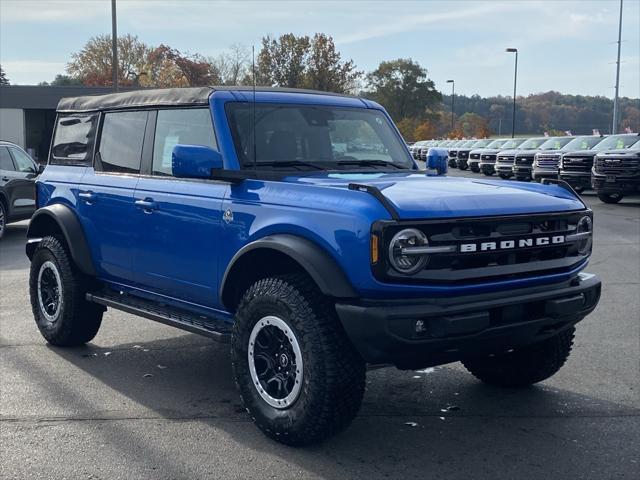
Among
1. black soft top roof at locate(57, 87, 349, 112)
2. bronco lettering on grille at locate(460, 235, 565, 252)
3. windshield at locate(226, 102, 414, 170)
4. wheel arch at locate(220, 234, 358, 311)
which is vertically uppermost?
black soft top roof at locate(57, 87, 349, 112)

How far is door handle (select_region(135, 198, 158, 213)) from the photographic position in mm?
5371

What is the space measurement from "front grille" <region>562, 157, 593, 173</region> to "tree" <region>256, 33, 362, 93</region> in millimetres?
12018

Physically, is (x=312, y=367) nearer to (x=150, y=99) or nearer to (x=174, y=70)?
(x=150, y=99)

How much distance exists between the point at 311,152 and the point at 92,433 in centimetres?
225

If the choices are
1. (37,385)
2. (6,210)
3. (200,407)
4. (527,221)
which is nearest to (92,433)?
(200,407)

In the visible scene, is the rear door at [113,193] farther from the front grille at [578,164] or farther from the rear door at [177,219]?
the front grille at [578,164]

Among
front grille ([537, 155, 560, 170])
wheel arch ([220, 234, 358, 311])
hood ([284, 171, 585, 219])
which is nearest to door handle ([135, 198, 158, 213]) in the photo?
wheel arch ([220, 234, 358, 311])

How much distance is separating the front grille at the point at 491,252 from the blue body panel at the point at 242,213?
47 mm

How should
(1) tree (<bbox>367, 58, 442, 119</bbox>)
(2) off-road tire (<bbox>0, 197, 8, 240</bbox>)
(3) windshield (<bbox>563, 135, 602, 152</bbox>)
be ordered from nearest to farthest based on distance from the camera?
(2) off-road tire (<bbox>0, 197, 8, 240</bbox>)
(3) windshield (<bbox>563, 135, 602, 152</bbox>)
(1) tree (<bbox>367, 58, 442, 119</bbox>)

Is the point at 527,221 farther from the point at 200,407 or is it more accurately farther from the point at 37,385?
the point at 37,385

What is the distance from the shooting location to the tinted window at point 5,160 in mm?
14555

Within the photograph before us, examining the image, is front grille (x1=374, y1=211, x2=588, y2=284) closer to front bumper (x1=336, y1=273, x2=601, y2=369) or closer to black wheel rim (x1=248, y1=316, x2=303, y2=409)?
front bumper (x1=336, y1=273, x2=601, y2=369)

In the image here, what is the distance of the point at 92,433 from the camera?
4551 mm

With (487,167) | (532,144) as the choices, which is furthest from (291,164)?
(487,167)
